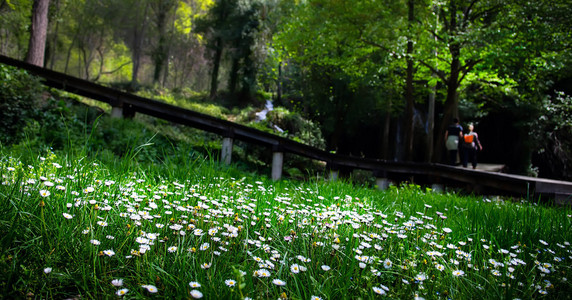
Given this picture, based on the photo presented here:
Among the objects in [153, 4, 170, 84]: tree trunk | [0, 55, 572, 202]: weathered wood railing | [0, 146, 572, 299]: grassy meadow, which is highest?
[153, 4, 170, 84]: tree trunk

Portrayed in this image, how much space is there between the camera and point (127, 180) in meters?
Answer: 3.30


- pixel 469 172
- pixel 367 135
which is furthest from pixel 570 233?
pixel 367 135

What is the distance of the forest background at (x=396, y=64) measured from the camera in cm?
1167

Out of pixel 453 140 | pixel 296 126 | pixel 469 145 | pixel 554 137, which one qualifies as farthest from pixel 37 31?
pixel 554 137

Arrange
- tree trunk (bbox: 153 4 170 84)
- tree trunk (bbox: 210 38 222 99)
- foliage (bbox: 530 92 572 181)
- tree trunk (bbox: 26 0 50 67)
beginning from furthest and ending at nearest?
tree trunk (bbox: 153 4 170 84)
tree trunk (bbox: 210 38 222 99)
foliage (bbox: 530 92 572 181)
tree trunk (bbox: 26 0 50 67)

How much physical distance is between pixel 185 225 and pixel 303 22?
13853mm

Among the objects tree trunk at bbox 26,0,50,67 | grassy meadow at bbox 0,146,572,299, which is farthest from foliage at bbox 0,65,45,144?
grassy meadow at bbox 0,146,572,299

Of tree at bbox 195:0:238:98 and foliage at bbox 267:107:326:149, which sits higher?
tree at bbox 195:0:238:98

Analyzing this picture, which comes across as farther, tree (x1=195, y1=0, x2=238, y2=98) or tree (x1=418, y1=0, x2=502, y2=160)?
tree (x1=195, y1=0, x2=238, y2=98)

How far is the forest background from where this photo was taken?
11.7m

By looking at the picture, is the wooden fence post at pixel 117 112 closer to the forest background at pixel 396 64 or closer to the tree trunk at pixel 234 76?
the forest background at pixel 396 64

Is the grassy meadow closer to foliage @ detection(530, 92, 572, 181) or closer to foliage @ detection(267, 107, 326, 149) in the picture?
Result: foliage @ detection(267, 107, 326, 149)

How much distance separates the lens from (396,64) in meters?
15.1

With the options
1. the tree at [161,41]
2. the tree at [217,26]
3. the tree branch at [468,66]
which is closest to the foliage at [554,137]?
the tree branch at [468,66]
